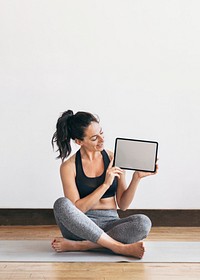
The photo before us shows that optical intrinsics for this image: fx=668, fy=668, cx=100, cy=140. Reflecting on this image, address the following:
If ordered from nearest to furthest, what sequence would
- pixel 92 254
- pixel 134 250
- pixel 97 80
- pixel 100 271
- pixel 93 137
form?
pixel 100 271 < pixel 134 250 < pixel 92 254 < pixel 93 137 < pixel 97 80

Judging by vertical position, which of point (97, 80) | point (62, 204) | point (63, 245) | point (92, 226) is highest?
point (97, 80)

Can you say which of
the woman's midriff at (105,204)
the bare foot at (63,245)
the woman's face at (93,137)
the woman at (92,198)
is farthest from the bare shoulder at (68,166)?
the bare foot at (63,245)

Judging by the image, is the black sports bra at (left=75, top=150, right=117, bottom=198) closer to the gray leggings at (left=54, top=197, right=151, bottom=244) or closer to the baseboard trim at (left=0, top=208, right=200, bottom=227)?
the gray leggings at (left=54, top=197, right=151, bottom=244)

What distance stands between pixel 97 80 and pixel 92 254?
1.46m

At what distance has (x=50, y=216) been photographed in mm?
4555

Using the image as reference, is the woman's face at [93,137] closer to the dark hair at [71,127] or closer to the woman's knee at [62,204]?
the dark hair at [71,127]


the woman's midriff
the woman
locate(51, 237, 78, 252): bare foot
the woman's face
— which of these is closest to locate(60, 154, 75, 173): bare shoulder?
the woman

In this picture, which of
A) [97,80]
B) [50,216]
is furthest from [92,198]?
[97,80]

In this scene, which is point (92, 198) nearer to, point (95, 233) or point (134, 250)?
point (95, 233)

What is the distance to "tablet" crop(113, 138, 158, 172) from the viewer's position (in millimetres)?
3490

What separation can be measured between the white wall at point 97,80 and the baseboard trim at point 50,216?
0.05m

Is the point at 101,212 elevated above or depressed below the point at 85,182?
below

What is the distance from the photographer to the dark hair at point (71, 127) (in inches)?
140

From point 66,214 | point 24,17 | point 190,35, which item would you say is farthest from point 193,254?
point 24,17
